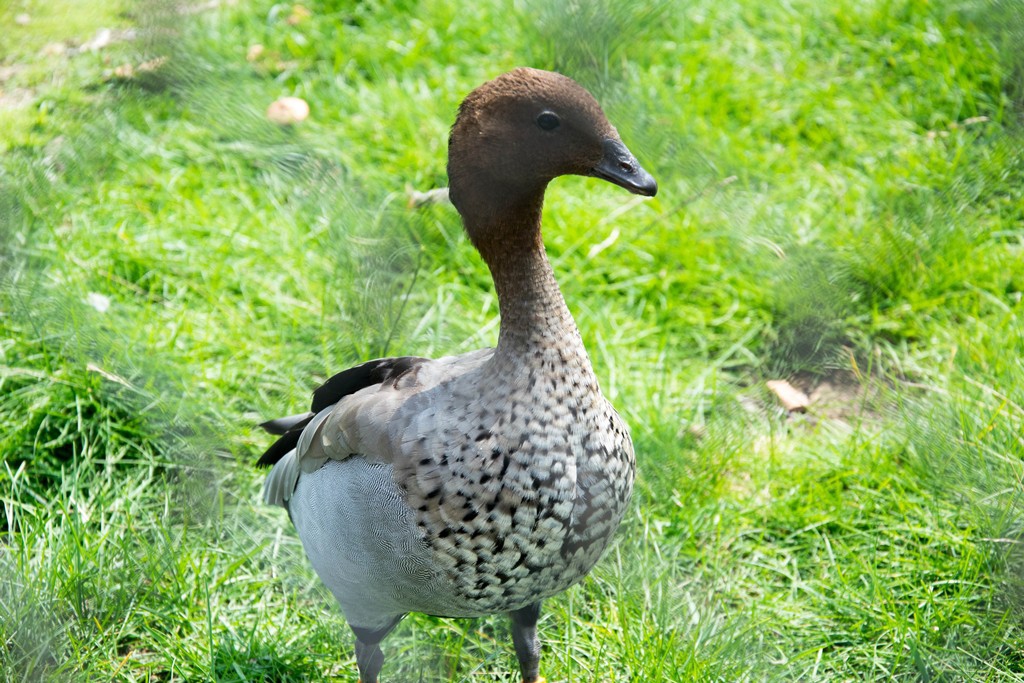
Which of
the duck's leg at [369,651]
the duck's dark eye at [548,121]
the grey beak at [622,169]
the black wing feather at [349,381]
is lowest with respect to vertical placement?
the duck's leg at [369,651]

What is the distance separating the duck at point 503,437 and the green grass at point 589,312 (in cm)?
46

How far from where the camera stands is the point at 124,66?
3.73m

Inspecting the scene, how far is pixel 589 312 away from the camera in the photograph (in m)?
3.27

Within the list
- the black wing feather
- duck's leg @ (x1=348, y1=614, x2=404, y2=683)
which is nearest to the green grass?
duck's leg @ (x1=348, y1=614, x2=404, y2=683)

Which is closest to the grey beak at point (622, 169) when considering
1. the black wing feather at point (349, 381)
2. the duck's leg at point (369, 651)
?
the black wing feather at point (349, 381)

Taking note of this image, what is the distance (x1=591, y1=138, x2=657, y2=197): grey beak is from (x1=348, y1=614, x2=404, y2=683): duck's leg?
3.26 feet

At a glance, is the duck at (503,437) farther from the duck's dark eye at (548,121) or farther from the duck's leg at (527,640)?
the duck's leg at (527,640)

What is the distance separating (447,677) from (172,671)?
0.61 m

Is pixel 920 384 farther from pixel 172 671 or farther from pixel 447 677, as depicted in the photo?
pixel 172 671

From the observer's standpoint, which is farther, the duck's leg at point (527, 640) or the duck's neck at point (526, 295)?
the duck's leg at point (527, 640)

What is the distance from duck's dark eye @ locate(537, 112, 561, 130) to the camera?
6.39ft

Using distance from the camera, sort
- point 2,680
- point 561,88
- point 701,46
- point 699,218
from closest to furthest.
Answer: point 561,88 → point 2,680 → point 699,218 → point 701,46

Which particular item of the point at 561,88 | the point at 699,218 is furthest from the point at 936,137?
the point at 561,88

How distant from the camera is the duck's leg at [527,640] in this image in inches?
89.4
